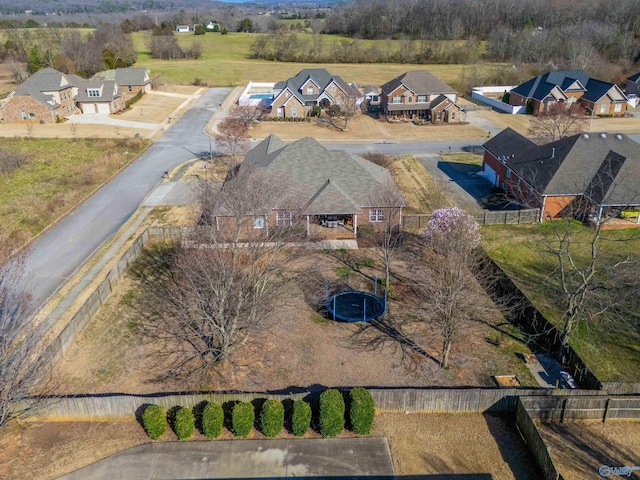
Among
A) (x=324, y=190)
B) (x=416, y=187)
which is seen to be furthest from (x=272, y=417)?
(x=416, y=187)

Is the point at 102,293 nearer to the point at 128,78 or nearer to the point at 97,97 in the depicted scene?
the point at 97,97

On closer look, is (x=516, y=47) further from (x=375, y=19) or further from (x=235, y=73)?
(x=235, y=73)

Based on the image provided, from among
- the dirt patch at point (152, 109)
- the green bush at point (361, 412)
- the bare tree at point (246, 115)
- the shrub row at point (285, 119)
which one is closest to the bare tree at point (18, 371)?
the green bush at point (361, 412)

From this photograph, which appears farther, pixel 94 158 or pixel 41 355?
pixel 94 158

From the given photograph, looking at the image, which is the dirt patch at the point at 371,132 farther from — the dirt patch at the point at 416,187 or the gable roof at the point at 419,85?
the dirt patch at the point at 416,187

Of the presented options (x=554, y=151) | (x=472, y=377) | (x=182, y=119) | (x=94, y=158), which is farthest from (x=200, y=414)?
(x=182, y=119)
